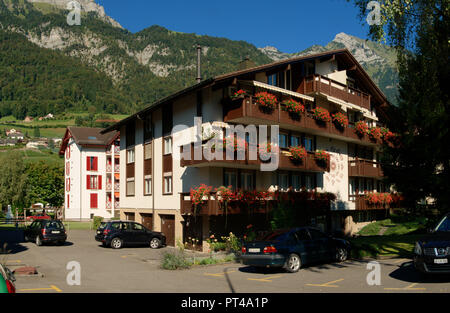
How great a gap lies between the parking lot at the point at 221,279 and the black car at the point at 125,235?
601cm

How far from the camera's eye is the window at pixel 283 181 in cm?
2944

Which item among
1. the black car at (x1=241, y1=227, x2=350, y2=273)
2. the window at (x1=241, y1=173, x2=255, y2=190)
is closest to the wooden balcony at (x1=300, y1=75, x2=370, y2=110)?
the window at (x1=241, y1=173, x2=255, y2=190)

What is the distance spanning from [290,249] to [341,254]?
3354 mm

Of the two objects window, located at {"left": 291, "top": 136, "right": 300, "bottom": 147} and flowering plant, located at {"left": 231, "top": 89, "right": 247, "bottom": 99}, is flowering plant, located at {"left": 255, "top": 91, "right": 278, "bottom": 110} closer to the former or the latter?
flowering plant, located at {"left": 231, "top": 89, "right": 247, "bottom": 99}

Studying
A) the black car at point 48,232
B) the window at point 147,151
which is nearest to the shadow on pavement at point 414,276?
the window at point 147,151

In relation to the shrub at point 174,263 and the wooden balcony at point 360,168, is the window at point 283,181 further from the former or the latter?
the shrub at point 174,263

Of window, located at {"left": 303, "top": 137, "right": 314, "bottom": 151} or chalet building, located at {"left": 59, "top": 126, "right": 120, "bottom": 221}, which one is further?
chalet building, located at {"left": 59, "top": 126, "right": 120, "bottom": 221}

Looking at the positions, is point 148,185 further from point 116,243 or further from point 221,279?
point 221,279

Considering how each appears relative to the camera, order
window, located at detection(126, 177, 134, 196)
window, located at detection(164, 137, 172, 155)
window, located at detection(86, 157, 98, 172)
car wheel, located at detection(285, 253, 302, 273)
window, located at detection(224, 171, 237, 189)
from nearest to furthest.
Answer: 1. car wheel, located at detection(285, 253, 302, 273)
2. window, located at detection(224, 171, 237, 189)
3. window, located at detection(164, 137, 172, 155)
4. window, located at detection(126, 177, 134, 196)
5. window, located at detection(86, 157, 98, 172)

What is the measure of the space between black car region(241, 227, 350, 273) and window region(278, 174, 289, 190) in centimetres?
1211

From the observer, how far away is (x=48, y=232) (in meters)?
28.0

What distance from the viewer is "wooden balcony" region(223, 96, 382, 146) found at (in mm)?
25094

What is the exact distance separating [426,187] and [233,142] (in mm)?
9477

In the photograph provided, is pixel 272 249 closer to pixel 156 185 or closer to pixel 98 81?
pixel 156 185
